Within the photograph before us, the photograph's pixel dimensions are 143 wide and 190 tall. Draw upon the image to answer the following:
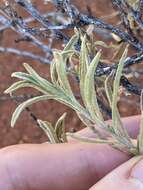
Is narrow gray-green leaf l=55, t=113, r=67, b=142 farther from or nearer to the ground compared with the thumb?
farther from the ground

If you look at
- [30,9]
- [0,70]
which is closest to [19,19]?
[30,9]

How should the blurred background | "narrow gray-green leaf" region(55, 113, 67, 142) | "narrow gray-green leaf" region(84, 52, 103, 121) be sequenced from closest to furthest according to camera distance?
"narrow gray-green leaf" region(84, 52, 103, 121), "narrow gray-green leaf" region(55, 113, 67, 142), the blurred background

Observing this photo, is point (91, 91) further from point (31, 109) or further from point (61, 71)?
point (31, 109)

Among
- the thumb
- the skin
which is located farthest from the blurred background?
the thumb

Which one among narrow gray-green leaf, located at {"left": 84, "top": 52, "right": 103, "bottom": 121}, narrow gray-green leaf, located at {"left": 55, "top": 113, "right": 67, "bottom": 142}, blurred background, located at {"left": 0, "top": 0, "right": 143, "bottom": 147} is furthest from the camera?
blurred background, located at {"left": 0, "top": 0, "right": 143, "bottom": 147}

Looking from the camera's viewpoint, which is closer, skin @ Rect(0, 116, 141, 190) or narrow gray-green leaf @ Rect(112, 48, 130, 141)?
narrow gray-green leaf @ Rect(112, 48, 130, 141)

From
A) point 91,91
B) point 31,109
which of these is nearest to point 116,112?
point 91,91

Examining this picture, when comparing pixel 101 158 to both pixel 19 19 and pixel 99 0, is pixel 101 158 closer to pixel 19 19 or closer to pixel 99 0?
pixel 19 19

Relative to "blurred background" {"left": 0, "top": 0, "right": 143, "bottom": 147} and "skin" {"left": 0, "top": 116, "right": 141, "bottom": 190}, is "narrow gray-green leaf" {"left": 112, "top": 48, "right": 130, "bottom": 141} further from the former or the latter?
Answer: "blurred background" {"left": 0, "top": 0, "right": 143, "bottom": 147}
